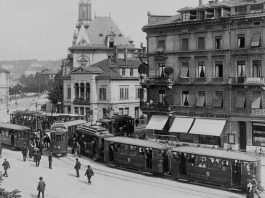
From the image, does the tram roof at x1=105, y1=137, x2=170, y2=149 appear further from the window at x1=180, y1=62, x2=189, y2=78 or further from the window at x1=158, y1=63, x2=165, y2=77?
the window at x1=158, y1=63, x2=165, y2=77

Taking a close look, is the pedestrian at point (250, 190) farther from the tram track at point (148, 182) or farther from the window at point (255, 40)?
the window at point (255, 40)

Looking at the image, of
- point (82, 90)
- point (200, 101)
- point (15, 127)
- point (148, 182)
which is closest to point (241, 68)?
point (200, 101)

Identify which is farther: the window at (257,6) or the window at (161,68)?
the window at (161,68)

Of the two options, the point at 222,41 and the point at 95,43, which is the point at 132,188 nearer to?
the point at 222,41

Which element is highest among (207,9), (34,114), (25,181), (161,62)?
(207,9)

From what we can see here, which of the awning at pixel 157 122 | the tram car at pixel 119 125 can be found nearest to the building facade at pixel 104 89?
the tram car at pixel 119 125

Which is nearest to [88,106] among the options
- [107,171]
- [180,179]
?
[107,171]
